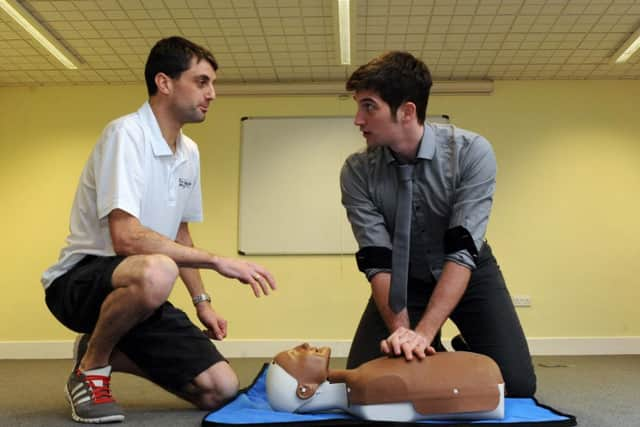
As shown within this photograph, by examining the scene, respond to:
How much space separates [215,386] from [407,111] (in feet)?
3.62

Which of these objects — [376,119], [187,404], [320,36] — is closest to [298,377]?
[187,404]

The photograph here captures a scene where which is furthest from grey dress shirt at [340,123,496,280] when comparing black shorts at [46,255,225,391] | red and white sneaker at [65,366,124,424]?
red and white sneaker at [65,366,124,424]

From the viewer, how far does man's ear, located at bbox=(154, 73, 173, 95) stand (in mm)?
2215

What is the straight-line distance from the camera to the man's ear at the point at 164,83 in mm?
2215

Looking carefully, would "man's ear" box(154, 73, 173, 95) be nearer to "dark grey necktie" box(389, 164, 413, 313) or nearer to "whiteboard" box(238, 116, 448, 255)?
"dark grey necktie" box(389, 164, 413, 313)

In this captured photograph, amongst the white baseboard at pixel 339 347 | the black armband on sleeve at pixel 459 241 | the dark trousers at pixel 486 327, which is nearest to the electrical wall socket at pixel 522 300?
the white baseboard at pixel 339 347

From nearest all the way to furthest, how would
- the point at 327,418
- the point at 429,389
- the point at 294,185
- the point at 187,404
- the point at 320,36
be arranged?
the point at 429,389 → the point at 327,418 → the point at 187,404 → the point at 320,36 → the point at 294,185

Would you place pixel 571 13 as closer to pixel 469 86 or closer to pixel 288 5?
Result: pixel 469 86

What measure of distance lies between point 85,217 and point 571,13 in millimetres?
3308

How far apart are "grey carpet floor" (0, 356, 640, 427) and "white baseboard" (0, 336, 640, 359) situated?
10.8 inches

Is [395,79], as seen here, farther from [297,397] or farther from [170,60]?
[297,397]

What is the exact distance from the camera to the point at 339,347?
493 cm

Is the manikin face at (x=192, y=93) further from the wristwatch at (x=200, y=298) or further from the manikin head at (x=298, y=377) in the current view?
the manikin head at (x=298, y=377)

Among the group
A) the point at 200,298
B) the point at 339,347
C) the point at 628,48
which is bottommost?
the point at 339,347
